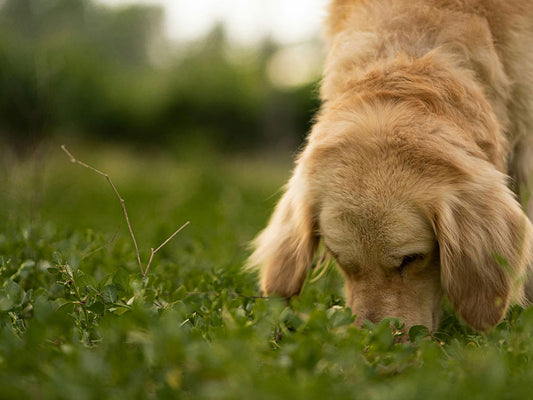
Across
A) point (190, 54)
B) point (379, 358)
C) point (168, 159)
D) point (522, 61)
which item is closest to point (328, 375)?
point (379, 358)

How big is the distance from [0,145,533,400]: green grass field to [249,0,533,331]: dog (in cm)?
18

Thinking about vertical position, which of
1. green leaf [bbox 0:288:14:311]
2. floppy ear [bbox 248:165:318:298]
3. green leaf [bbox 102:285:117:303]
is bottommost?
floppy ear [bbox 248:165:318:298]

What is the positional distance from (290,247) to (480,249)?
0.86m

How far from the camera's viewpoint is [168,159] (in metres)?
10.9

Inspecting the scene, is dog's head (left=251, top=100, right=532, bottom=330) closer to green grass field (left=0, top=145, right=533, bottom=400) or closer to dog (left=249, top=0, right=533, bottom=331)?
dog (left=249, top=0, right=533, bottom=331)

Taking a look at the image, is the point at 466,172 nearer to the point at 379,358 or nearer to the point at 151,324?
the point at 379,358

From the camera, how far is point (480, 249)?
2.33 m

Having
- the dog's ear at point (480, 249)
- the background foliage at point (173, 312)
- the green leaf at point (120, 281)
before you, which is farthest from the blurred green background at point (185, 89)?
the green leaf at point (120, 281)

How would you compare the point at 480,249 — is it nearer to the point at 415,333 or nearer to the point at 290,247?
the point at 415,333

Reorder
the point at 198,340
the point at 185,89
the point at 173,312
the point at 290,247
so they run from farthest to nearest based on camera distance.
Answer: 1. the point at 185,89
2. the point at 290,247
3. the point at 173,312
4. the point at 198,340

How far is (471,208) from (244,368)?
140 centimetres

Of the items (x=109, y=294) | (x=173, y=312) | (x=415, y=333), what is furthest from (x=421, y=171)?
(x=109, y=294)

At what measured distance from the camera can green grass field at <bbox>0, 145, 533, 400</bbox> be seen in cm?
131

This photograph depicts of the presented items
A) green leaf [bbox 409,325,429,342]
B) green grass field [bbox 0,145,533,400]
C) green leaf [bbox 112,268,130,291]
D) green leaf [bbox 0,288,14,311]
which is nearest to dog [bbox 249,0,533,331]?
green grass field [bbox 0,145,533,400]
